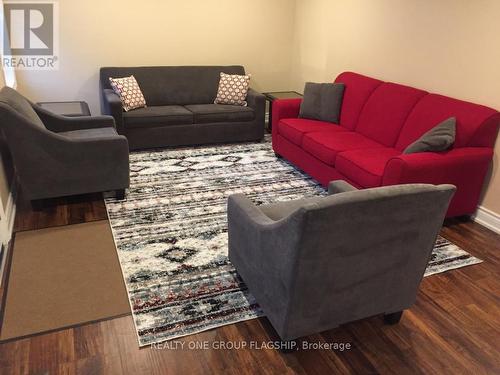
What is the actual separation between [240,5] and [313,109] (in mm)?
1981

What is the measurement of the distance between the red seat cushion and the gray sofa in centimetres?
71

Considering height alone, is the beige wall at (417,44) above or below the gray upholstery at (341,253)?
above

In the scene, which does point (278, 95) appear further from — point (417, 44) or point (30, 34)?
point (30, 34)

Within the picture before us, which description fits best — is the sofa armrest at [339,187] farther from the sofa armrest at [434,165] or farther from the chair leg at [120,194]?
the chair leg at [120,194]

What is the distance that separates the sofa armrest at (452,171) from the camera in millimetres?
2816

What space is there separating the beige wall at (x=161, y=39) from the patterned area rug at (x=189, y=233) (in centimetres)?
131

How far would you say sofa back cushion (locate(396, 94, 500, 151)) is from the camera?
302 centimetres

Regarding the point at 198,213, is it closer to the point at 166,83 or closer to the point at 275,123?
the point at 275,123

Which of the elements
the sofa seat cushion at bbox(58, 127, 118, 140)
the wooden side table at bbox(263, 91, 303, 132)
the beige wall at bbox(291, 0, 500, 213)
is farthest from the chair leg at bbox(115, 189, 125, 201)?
the beige wall at bbox(291, 0, 500, 213)

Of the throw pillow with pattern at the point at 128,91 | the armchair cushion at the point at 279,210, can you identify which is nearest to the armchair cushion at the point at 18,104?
the throw pillow with pattern at the point at 128,91

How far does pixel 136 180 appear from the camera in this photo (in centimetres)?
385

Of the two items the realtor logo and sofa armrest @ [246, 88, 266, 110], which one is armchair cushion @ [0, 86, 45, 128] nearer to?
the realtor logo

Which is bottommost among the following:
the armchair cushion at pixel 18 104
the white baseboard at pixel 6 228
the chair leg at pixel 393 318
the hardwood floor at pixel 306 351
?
the hardwood floor at pixel 306 351

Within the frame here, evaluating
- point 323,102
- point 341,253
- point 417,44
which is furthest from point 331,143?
point 341,253
